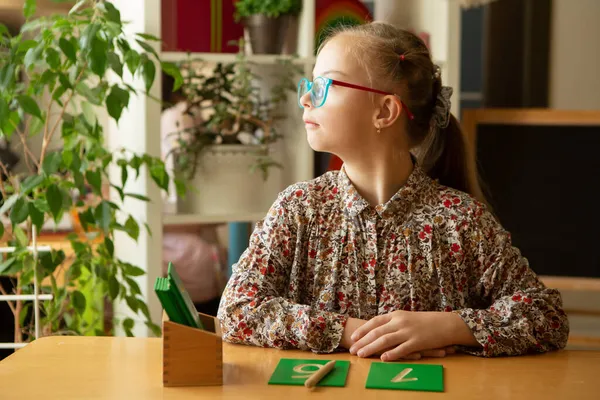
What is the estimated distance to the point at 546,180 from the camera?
296 cm

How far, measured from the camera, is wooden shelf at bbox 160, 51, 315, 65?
256 centimetres

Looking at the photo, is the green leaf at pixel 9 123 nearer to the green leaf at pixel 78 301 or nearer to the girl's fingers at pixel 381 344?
the green leaf at pixel 78 301

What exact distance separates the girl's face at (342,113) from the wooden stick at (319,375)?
0.49 meters

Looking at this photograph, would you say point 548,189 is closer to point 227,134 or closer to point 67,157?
point 227,134

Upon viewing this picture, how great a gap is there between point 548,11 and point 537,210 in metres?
0.91

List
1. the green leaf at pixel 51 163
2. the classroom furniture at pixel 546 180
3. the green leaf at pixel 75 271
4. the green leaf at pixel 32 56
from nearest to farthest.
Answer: the green leaf at pixel 32 56 → the green leaf at pixel 51 163 → the green leaf at pixel 75 271 → the classroom furniture at pixel 546 180

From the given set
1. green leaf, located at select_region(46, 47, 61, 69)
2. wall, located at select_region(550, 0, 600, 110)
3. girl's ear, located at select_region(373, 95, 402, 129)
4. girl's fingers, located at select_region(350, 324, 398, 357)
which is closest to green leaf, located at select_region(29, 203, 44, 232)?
green leaf, located at select_region(46, 47, 61, 69)

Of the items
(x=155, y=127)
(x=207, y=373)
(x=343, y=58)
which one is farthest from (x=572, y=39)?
(x=207, y=373)

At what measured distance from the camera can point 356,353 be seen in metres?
1.35

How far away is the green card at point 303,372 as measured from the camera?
1188 mm

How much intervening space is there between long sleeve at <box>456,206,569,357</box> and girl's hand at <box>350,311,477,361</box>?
0.03 meters

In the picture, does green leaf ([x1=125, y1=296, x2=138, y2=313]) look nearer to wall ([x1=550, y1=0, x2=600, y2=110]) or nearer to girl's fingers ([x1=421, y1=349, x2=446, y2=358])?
girl's fingers ([x1=421, y1=349, x2=446, y2=358])

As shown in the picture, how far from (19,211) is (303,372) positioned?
1.09 meters

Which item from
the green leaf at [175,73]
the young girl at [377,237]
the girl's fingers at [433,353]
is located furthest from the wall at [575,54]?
the girl's fingers at [433,353]
